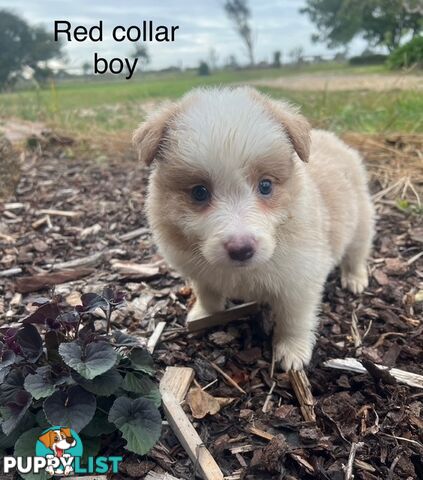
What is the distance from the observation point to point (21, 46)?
6.89m

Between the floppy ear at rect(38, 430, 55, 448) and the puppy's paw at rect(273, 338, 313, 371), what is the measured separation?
1.53 m

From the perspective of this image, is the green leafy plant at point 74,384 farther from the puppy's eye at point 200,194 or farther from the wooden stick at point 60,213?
the wooden stick at point 60,213

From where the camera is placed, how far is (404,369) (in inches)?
123

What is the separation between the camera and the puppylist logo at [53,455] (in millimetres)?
2273

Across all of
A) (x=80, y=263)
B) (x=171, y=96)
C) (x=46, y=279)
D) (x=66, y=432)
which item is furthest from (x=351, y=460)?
(x=171, y=96)

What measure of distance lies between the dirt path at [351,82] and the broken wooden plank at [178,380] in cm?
519

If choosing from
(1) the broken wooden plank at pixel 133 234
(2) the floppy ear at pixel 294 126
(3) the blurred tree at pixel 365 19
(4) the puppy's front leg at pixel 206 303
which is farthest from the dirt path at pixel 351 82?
(4) the puppy's front leg at pixel 206 303

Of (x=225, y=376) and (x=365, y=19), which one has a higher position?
(x=365, y=19)

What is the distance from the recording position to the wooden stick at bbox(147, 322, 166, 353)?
3.31 metres

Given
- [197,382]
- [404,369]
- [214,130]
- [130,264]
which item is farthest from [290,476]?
[130,264]

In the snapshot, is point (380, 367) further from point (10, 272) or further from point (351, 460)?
point (10, 272)

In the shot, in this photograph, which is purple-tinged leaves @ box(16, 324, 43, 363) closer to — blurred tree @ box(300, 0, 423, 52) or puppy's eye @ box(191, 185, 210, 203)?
puppy's eye @ box(191, 185, 210, 203)

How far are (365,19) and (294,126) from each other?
4171 millimetres

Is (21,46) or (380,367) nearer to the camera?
(380,367)
